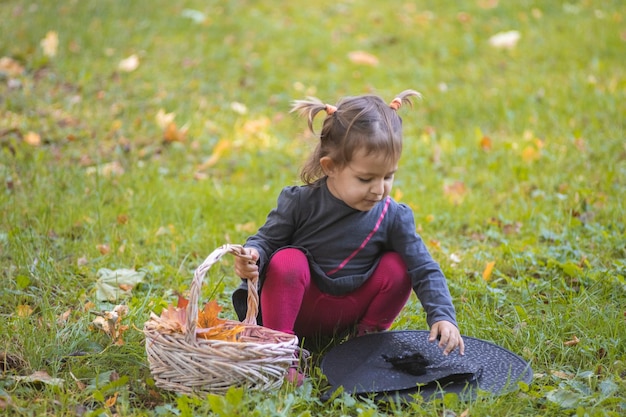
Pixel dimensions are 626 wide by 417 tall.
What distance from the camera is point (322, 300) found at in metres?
2.69

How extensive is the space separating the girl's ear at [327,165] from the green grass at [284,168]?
72 cm

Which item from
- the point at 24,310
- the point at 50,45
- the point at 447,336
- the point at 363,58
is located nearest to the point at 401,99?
the point at 447,336

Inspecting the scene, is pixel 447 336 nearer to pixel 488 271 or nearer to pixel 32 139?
pixel 488 271

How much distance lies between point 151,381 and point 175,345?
0.84ft

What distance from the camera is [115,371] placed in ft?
8.25

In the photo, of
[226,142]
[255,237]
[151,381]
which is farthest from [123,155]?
[151,381]

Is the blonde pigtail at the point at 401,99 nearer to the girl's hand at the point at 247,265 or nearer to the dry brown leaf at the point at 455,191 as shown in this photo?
the girl's hand at the point at 247,265

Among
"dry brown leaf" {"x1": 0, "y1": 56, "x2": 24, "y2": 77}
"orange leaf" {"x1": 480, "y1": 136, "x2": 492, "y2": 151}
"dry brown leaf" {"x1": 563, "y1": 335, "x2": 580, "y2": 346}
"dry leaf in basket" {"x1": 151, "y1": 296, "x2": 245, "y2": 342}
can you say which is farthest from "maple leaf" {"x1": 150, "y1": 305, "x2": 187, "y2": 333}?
"dry brown leaf" {"x1": 0, "y1": 56, "x2": 24, "y2": 77}

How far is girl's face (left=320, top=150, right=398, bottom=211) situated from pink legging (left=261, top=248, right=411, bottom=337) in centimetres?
25

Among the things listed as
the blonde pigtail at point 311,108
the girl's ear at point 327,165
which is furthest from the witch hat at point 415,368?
the blonde pigtail at point 311,108

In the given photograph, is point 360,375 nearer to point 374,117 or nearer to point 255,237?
point 255,237

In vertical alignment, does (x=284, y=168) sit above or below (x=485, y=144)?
below

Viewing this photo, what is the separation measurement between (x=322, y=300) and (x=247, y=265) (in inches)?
14.5

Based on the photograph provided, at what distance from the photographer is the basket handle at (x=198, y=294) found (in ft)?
7.19
